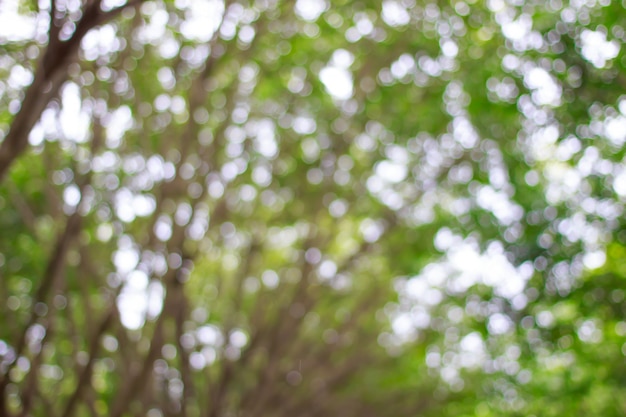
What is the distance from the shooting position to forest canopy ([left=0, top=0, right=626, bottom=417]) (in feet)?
24.8

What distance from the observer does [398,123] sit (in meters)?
9.44

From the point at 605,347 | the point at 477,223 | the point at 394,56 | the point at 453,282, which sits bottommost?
the point at 453,282

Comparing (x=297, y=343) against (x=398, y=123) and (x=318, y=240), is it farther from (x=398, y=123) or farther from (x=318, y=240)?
(x=398, y=123)

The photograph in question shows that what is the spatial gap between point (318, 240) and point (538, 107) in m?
4.22

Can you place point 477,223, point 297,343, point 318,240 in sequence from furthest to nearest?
1. point 297,343
2. point 318,240
3. point 477,223

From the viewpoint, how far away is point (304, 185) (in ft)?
34.7

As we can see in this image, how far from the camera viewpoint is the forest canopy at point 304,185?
7555 mm

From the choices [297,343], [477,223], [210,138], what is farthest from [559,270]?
[297,343]

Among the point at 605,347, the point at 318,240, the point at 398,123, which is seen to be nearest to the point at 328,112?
the point at 398,123

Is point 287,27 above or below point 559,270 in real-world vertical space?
above

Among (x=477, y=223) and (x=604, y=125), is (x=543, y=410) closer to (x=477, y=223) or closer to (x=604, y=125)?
(x=477, y=223)

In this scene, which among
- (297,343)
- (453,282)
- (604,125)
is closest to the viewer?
(604,125)

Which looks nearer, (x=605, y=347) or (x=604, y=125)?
(x=604, y=125)

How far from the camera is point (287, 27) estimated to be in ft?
29.5
